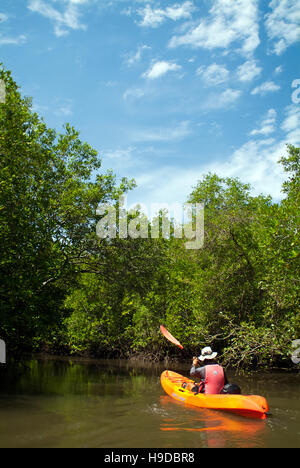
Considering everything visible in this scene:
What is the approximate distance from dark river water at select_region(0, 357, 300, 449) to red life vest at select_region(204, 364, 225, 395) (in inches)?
16.2

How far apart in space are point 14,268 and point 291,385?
348 inches

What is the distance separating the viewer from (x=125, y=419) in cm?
650

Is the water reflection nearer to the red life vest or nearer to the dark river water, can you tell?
the dark river water

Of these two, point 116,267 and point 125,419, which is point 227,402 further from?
point 116,267

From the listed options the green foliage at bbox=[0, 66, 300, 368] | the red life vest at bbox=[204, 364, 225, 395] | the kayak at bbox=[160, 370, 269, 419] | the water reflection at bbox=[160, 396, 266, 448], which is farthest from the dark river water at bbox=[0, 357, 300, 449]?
the green foliage at bbox=[0, 66, 300, 368]

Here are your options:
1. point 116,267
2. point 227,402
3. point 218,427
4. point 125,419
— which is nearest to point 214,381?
point 227,402

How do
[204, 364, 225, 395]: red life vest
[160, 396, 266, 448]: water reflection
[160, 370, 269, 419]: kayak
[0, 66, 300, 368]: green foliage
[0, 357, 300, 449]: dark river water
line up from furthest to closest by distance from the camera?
[0, 66, 300, 368]: green foliage → [204, 364, 225, 395]: red life vest → [160, 370, 269, 419]: kayak → [160, 396, 266, 448]: water reflection → [0, 357, 300, 449]: dark river water

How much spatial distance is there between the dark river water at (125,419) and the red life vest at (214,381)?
41cm

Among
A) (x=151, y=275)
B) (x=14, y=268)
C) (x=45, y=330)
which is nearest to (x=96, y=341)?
(x=151, y=275)

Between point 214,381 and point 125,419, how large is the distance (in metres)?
1.96

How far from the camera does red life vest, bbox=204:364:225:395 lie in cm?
729

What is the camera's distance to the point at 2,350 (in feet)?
30.2

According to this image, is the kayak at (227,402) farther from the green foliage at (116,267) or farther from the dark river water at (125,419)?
the green foliage at (116,267)
